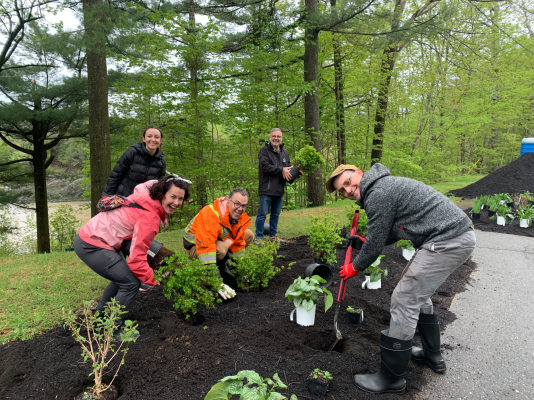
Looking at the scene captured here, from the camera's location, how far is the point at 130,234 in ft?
9.35

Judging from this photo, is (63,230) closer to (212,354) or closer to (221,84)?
(221,84)

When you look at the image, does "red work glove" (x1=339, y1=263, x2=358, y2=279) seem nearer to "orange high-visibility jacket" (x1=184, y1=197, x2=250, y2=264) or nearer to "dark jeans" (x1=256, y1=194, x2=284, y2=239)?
"orange high-visibility jacket" (x1=184, y1=197, x2=250, y2=264)

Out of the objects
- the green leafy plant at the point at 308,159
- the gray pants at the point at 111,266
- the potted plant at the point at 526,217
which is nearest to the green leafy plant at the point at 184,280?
the gray pants at the point at 111,266

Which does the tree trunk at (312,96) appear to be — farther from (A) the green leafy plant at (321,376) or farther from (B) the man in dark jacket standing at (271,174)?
(A) the green leafy plant at (321,376)

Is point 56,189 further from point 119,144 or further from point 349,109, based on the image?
point 349,109

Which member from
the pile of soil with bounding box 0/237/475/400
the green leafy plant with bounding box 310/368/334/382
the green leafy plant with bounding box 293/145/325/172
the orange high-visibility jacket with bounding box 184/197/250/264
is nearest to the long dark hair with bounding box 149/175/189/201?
the orange high-visibility jacket with bounding box 184/197/250/264

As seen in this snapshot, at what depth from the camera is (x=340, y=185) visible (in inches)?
95.3

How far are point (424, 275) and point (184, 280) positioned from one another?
1814 millimetres

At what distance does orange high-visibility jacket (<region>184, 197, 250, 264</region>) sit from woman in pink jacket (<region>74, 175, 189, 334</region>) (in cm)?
64

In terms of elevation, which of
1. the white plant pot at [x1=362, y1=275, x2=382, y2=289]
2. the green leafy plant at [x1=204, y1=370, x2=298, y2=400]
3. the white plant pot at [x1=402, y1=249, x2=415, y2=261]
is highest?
the green leafy plant at [x1=204, y1=370, x2=298, y2=400]

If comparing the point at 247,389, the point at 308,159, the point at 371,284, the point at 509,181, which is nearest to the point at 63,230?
the point at 308,159

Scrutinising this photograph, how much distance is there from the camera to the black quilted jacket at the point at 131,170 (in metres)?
3.87

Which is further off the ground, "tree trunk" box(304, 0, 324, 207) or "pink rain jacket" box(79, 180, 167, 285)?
"tree trunk" box(304, 0, 324, 207)

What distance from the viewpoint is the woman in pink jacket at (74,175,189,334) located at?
271 centimetres
